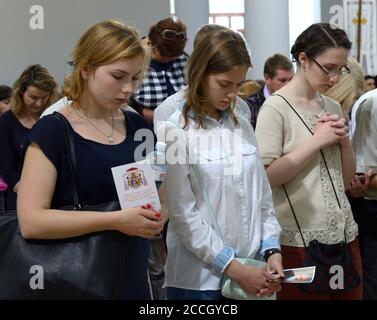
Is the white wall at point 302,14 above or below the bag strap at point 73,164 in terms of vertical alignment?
above

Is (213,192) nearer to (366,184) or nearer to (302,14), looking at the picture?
(366,184)

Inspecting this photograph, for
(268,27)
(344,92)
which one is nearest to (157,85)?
(344,92)

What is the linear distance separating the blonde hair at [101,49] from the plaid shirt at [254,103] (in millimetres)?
2232

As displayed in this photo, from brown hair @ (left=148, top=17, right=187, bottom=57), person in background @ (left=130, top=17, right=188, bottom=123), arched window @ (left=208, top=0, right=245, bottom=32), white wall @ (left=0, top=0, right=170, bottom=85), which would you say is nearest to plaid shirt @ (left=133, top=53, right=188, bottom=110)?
person in background @ (left=130, top=17, right=188, bottom=123)

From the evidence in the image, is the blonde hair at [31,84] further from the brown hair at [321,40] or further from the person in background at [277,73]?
the brown hair at [321,40]

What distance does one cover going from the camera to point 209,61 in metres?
2.03

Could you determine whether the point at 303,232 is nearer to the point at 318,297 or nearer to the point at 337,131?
the point at 318,297

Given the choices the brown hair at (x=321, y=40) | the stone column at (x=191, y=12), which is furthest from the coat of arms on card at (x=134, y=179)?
the stone column at (x=191, y=12)

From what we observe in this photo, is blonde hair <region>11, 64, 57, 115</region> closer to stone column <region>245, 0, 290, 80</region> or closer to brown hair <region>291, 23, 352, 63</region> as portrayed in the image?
brown hair <region>291, 23, 352, 63</region>

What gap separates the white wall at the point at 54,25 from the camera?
5.10m

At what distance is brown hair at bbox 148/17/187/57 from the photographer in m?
3.36

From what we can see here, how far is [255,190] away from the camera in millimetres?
2049

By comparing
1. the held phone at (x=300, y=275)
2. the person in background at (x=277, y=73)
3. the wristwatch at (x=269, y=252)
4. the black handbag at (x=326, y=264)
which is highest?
the person in background at (x=277, y=73)

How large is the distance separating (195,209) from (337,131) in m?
0.64
